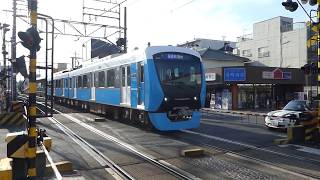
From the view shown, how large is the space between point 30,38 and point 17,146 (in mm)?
2069

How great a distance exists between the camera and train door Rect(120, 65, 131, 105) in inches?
632

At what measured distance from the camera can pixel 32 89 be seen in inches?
281

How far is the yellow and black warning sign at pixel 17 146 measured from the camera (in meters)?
7.27

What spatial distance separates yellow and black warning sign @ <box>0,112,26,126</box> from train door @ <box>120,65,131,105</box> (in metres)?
4.93

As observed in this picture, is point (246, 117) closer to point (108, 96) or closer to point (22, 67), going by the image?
point (108, 96)

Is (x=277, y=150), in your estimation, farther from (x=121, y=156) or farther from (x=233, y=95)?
(x=233, y=95)

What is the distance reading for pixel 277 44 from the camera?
53781mm

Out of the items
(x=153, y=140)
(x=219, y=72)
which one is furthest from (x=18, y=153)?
(x=219, y=72)

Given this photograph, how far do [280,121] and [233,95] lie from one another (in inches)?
716

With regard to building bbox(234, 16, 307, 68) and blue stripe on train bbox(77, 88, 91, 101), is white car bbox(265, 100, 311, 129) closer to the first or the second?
blue stripe on train bbox(77, 88, 91, 101)

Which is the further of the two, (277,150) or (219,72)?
(219,72)

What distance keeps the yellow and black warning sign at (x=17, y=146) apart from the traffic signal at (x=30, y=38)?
1.72m

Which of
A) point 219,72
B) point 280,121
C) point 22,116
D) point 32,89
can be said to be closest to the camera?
point 32,89

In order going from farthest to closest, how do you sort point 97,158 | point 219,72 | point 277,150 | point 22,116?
1. point 219,72
2. point 22,116
3. point 277,150
4. point 97,158
